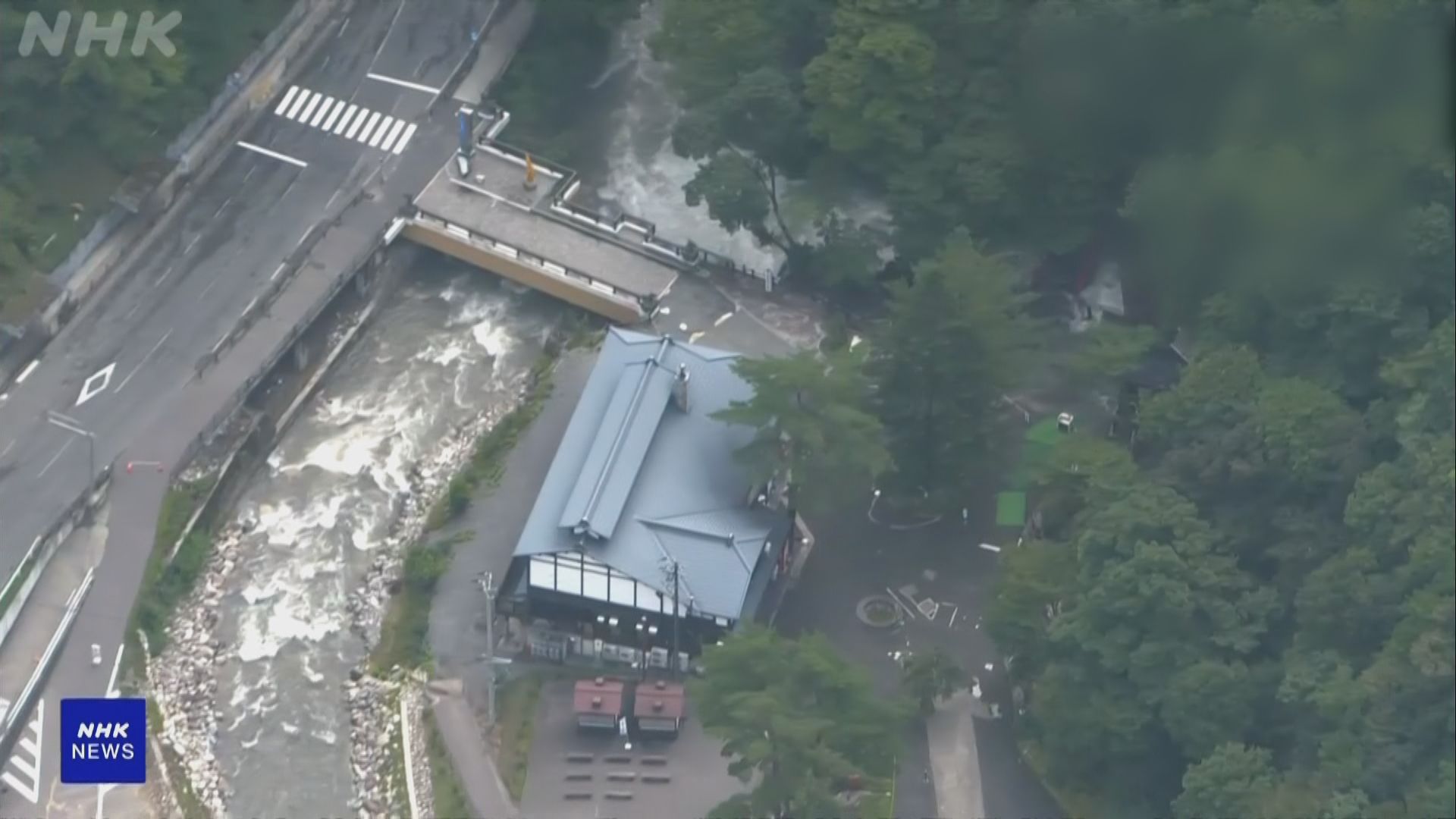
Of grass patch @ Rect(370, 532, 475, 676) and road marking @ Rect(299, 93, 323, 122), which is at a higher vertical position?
road marking @ Rect(299, 93, 323, 122)

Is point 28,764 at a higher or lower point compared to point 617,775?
lower

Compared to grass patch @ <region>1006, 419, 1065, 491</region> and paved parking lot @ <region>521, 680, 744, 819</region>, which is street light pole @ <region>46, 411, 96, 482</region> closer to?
paved parking lot @ <region>521, 680, 744, 819</region>

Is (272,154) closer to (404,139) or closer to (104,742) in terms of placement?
(404,139)

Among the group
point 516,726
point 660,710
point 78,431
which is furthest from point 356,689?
point 78,431

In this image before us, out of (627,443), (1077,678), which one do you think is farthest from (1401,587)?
(627,443)

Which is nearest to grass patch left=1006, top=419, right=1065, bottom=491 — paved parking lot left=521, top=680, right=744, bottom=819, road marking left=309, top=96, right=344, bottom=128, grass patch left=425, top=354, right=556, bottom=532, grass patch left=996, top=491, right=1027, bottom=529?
grass patch left=996, top=491, right=1027, bottom=529

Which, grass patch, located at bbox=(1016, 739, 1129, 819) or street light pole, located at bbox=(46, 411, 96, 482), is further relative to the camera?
street light pole, located at bbox=(46, 411, 96, 482)
